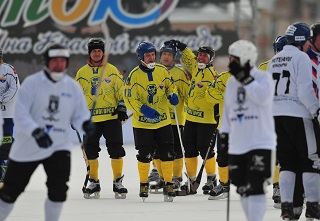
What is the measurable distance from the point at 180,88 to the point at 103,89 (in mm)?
893

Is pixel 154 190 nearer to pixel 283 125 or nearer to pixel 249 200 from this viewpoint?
pixel 283 125

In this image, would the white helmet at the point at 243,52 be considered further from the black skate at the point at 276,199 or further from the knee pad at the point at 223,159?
the knee pad at the point at 223,159

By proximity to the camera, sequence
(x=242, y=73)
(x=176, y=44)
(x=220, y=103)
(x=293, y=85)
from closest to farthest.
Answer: (x=242, y=73)
(x=293, y=85)
(x=220, y=103)
(x=176, y=44)

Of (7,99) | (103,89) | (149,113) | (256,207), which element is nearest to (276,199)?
(149,113)

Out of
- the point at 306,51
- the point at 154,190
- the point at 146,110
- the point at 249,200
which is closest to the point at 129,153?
the point at 154,190

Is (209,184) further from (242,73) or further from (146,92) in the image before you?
(242,73)

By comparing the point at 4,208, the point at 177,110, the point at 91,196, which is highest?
the point at 177,110

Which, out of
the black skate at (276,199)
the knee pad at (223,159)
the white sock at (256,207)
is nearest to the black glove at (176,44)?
the knee pad at (223,159)

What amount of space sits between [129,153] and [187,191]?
4377 mm

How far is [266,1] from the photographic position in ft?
61.7

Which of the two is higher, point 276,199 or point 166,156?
point 166,156

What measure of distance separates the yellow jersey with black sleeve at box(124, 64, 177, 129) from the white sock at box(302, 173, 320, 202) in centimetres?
218

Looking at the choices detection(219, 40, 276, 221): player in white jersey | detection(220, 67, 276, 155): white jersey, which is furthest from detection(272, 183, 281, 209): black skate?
detection(220, 67, 276, 155): white jersey

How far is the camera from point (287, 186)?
7.64 meters
